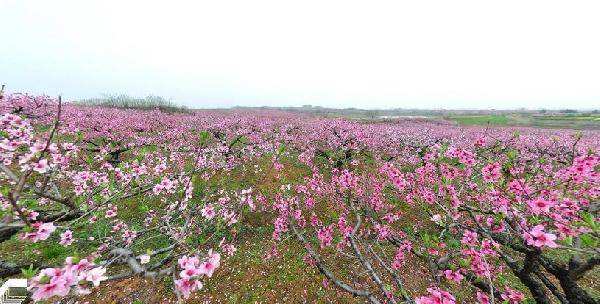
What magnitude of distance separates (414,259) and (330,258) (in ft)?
9.97

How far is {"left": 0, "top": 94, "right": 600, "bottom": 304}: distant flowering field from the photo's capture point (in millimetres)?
3705

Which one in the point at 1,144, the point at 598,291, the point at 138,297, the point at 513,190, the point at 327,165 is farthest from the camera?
the point at 327,165

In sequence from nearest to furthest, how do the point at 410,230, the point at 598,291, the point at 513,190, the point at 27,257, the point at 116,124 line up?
the point at 513,190, the point at 598,291, the point at 27,257, the point at 410,230, the point at 116,124

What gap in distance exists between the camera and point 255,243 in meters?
10.0

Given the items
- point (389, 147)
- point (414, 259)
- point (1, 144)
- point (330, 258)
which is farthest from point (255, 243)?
point (389, 147)

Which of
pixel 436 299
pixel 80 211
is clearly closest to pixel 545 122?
pixel 436 299

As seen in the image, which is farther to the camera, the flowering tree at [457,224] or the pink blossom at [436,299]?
the flowering tree at [457,224]

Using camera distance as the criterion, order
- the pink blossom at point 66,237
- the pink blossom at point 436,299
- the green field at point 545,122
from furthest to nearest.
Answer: the green field at point 545,122 → the pink blossom at point 66,237 → the pink blossom at point 436,299

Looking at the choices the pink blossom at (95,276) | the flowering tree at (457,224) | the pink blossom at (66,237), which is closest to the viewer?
the pink blossom at (95,276)

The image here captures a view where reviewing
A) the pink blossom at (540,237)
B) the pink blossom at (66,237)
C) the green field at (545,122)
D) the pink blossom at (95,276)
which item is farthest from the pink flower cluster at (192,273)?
the green field at (545,122)

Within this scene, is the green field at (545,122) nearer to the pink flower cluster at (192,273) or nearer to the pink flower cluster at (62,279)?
the pink flower cluster at (192,273)

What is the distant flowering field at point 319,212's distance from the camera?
371cm

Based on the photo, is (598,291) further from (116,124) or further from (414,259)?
(116,124)

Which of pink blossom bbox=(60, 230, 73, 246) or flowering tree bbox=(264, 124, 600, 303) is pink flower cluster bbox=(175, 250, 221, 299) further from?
pink blossom bbox=(60, 230, 73, 246)
